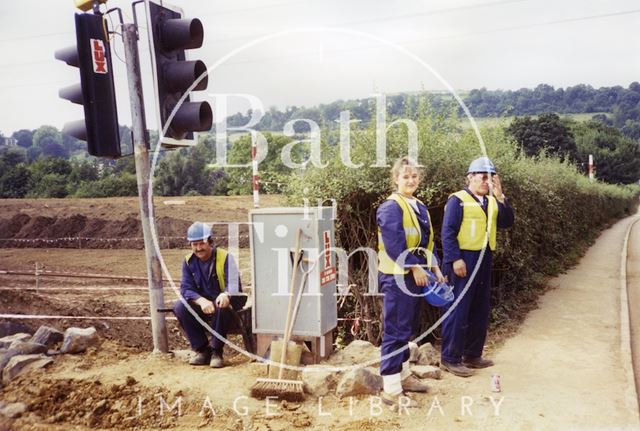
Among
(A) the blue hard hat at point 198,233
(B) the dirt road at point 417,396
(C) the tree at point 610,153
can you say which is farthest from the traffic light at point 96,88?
(C) the tree at point 610,153

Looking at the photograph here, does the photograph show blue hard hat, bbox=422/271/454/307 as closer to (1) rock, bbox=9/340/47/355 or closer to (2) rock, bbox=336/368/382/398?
(2) rock, bbox=336/368/382/398

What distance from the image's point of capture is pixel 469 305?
6125mm

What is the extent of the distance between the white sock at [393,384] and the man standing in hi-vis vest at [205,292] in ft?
6.44

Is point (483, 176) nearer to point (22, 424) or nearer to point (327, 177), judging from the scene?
point (327, 177)

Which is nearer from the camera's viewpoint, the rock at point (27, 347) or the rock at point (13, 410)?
the rock at point (13, 410)

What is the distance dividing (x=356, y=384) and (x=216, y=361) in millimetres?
1739

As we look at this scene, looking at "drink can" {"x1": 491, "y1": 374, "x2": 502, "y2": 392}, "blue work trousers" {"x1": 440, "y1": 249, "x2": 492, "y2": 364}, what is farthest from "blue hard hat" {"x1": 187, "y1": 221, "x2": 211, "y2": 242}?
"drink can" {"x1": 491, "y1": 374, "x2": 502, "y2": 392}

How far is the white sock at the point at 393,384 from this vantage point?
5.24 m

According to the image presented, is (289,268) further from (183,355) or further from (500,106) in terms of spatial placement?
(500,106)

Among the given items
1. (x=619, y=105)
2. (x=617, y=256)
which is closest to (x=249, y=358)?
(x=617, y=256)

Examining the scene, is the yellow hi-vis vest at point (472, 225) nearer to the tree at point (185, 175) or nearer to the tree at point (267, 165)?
the tree at point (267, 165)

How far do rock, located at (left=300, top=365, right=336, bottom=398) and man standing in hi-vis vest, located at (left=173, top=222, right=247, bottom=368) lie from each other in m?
1.25

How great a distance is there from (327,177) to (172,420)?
3744 millimetres

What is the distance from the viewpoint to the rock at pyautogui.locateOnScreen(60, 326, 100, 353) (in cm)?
671
